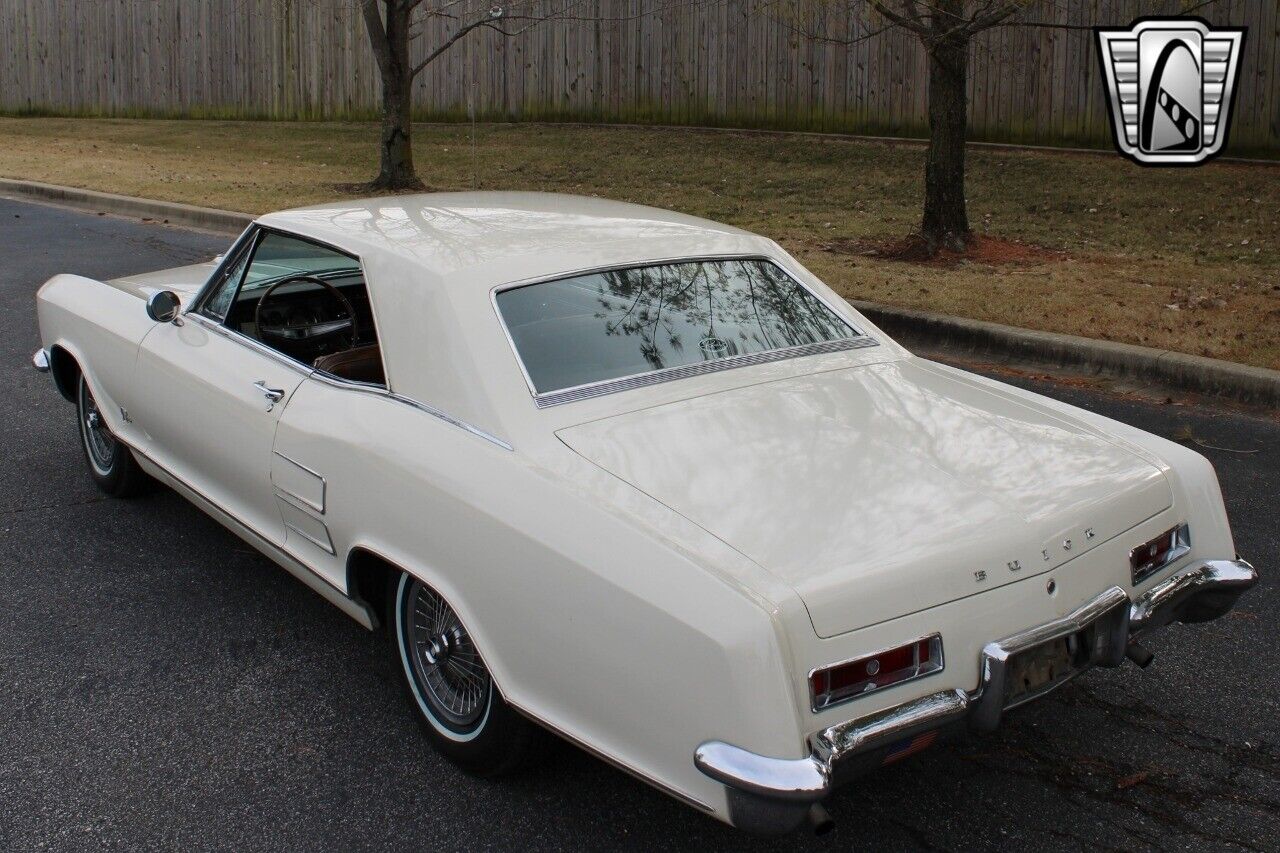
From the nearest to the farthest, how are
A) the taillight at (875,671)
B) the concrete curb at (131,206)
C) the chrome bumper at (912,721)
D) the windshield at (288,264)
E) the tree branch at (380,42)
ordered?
the chrome bumper at (912,721) → the taillight at (875,671) → the windshield at (288,264) → the concrete curb at (131,206) → the tree branch at (380,42)

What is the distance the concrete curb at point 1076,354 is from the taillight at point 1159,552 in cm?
383

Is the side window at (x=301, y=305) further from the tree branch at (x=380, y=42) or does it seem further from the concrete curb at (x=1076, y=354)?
the tree branch at (x=380, y=42)

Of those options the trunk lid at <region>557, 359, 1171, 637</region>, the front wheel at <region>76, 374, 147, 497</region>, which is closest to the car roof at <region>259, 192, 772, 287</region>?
the trunk lid at <region>557, 359, 1171, 637</region>

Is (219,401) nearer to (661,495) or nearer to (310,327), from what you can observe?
(310,327)

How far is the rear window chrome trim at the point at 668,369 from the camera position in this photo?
11.1 ft

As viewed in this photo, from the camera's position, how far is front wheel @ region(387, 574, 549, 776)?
10.4 feet

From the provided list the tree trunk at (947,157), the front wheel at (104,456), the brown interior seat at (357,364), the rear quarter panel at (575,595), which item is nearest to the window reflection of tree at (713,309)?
the rear quarter panel at (575,595)

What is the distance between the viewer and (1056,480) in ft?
10.2

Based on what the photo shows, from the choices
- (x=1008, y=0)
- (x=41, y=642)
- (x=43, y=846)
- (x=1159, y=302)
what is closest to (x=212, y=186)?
(x=1008, y=0)

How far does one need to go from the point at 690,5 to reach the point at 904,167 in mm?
4712

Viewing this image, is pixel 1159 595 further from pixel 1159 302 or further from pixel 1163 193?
pixel 1163 193

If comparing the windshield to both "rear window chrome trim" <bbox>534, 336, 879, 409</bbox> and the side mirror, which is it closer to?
the side mirror

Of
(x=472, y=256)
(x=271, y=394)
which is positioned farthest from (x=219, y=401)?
(x=472, y=256)

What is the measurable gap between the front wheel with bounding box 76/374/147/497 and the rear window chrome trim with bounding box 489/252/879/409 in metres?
2.32
